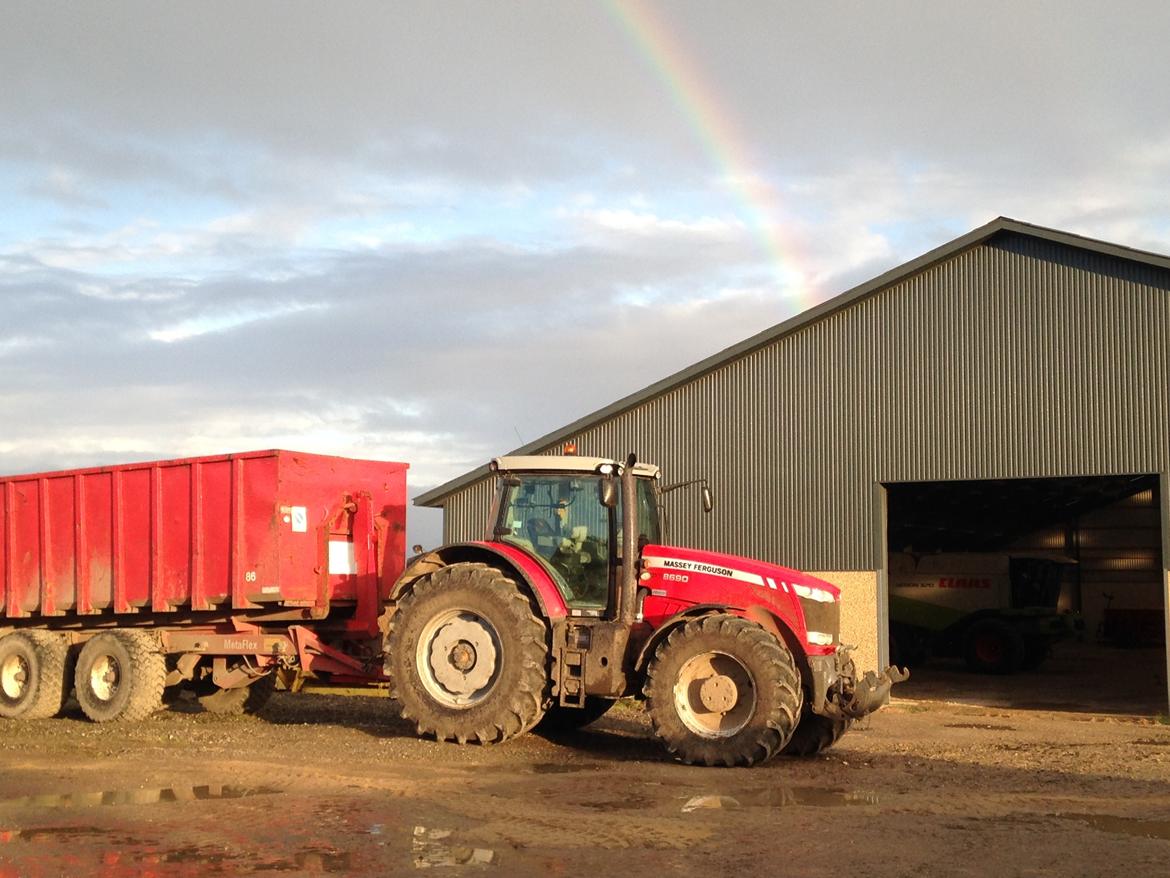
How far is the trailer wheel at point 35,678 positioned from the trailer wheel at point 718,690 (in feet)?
23.2

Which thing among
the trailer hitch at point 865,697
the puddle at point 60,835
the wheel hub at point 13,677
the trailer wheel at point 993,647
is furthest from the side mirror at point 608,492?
the trailer wheel at point 993,647

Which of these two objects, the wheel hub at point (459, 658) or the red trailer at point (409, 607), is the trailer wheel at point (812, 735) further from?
the wheel hub at point (459, 658)

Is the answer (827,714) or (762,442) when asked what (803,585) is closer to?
(827,714)

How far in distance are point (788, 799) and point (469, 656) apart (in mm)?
3507

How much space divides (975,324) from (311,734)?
9.96 meters

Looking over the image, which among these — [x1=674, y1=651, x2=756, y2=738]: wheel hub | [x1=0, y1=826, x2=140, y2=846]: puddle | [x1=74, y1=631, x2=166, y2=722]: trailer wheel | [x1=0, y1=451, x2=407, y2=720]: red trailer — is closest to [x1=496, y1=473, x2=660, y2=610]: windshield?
[x1=674, y1=651, x2=756, y2=738]: wheel hub

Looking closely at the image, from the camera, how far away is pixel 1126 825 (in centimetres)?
817

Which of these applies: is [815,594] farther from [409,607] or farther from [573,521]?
[409,607]

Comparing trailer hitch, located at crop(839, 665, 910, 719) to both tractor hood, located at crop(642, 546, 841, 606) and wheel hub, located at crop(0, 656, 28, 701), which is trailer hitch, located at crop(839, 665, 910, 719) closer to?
tractor hood, located at crop(642, 546, 841, 606)

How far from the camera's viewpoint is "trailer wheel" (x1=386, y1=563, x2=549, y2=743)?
1109 centimetres

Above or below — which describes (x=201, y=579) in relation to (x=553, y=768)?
above

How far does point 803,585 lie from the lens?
11.0 m

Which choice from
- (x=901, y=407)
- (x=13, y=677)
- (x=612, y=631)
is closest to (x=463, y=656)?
(x=612, y=631)

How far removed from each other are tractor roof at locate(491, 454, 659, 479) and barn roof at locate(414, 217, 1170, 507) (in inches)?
271
